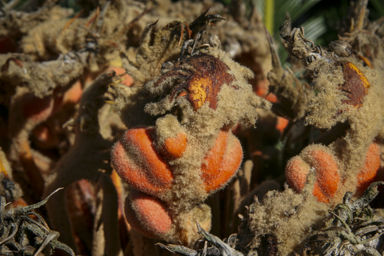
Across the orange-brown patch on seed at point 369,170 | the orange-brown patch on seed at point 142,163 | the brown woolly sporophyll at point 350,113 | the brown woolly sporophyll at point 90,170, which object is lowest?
the brown woolly sporophyll at point 90,170

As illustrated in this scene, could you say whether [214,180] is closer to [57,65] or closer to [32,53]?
[57,65]

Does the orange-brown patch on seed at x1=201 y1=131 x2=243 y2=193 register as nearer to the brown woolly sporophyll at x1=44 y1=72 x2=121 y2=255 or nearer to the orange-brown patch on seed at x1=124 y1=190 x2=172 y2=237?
the orange-brown patch on seed at x1=124 y1=190 x2=172 y2=237

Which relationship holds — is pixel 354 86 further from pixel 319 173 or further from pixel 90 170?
pixel 90 170

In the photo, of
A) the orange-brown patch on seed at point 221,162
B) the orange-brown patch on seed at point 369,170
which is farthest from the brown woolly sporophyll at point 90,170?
the orange-brown patch on seed at point 369,170

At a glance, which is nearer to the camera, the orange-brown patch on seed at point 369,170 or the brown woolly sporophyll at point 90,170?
the orange-brown patch on seed at point 369,170

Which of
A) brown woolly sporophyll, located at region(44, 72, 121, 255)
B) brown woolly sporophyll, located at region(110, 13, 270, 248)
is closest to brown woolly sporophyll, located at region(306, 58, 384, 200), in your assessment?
brown woolly sporophyll, located at region(110, 13, 270, 248)

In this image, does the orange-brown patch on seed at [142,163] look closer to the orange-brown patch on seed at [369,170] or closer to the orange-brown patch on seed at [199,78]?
the orange-brown patch on seed at [199,78]

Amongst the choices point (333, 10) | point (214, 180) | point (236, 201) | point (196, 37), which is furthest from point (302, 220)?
point (333, 10)

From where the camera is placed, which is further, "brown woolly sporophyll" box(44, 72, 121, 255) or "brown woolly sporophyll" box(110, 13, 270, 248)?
"brown woolly sporophyll" box(44, 72, 121, 255)
